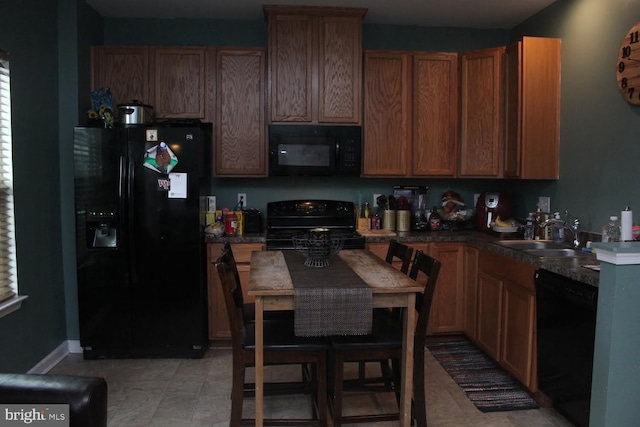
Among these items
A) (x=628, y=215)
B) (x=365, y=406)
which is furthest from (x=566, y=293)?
(x=365, y=406)

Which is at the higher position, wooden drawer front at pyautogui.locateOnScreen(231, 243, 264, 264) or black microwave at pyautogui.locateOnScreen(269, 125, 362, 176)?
black microwave at pyautogui.locateOnScreen(269, 125, 362, 176)

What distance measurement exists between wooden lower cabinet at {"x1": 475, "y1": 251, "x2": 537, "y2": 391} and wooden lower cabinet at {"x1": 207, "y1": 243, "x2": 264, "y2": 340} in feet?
5.39

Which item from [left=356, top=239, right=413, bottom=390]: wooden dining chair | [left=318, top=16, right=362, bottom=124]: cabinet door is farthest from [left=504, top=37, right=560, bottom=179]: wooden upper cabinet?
[left=356, top=239, right=413, bottom=390]: wooden dining chair

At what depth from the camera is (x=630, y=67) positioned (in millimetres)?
2719

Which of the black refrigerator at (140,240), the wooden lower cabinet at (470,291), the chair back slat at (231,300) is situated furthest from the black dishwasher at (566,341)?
the black refrigerator at (140,240)

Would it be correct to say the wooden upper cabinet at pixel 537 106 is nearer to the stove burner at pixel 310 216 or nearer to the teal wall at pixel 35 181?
the stove burner at pixel 310 216

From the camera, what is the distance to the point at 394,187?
425 centimetres

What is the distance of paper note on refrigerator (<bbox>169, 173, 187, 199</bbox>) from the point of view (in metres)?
3.40

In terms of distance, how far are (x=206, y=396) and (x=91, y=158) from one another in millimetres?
1771

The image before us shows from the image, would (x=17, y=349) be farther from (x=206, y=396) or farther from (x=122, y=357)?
(x=206, y=396)

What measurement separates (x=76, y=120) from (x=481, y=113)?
9.93 ft

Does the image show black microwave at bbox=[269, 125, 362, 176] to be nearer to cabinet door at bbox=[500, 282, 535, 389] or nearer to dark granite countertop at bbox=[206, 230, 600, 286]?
dark granite countertop at bbox=[206, 230, 600, 286]

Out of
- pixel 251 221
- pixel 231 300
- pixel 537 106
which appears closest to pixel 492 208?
pixel 537 106

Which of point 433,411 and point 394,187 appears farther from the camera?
point 394,187
